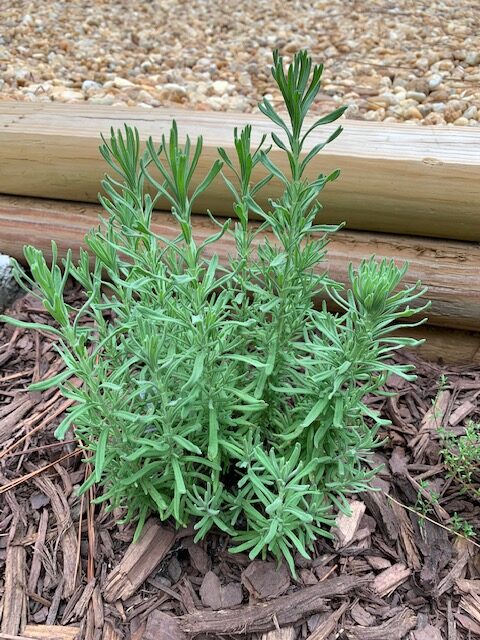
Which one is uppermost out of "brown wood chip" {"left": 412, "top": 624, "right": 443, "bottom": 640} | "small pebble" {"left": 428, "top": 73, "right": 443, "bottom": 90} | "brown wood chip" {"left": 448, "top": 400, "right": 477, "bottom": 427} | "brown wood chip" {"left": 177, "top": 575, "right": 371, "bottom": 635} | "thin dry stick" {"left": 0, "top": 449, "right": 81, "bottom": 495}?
"small pebble" {"left": 428, "top": 73, "right": 443, "bottom": 90}

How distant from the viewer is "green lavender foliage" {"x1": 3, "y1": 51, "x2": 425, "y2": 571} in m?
1.08

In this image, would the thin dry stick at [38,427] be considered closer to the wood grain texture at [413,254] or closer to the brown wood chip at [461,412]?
the wood grain texture at [413,254]

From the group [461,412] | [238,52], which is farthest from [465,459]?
[238,52]

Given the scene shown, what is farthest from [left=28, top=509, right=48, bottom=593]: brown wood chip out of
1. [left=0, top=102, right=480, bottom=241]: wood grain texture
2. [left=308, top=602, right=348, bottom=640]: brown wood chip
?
[left=0, top=102, right=480, bottom=241]: wood grain texture

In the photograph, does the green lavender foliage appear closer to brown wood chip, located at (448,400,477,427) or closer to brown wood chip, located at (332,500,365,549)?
brown wood chip, located at (332,500,365,549)

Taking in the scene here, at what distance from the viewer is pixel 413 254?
2.02m

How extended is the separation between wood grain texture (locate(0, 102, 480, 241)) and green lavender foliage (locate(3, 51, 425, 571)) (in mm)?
750

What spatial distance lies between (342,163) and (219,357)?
1051mm

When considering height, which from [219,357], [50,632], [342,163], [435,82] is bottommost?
[50,632]

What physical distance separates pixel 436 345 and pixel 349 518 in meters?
0.83

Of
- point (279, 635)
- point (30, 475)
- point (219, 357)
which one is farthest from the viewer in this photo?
point (30, 475)

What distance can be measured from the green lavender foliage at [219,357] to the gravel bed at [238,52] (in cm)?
174

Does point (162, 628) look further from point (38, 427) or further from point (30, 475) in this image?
point (38, 427)

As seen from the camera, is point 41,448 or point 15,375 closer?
point 41,448
